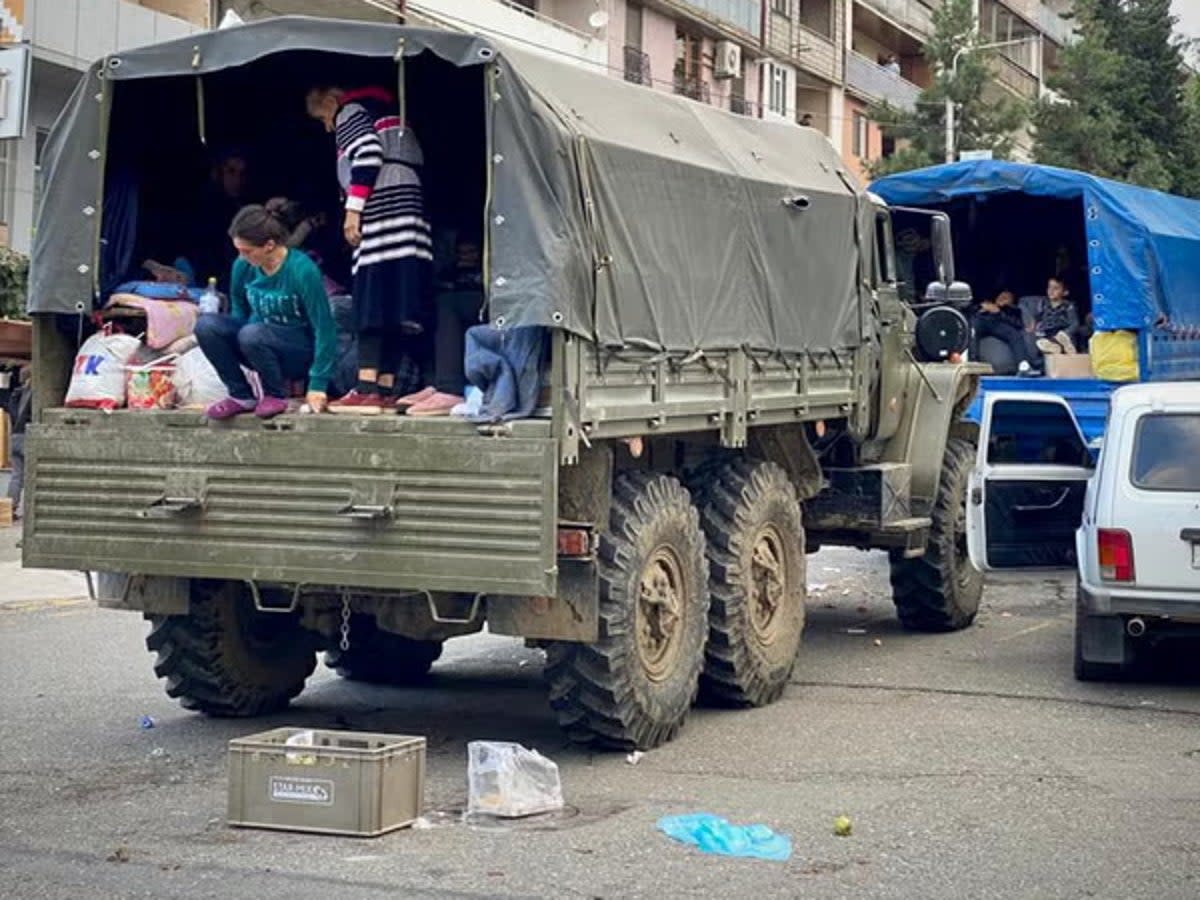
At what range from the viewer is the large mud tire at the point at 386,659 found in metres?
11.3

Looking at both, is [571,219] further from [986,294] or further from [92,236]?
[986,294]

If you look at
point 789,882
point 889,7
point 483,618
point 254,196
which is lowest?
point 789,882

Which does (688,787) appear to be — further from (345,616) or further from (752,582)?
(752,582)

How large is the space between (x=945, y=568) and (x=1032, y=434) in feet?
3.75

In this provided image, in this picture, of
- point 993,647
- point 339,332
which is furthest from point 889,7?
point 339,332

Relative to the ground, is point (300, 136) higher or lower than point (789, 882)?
higher

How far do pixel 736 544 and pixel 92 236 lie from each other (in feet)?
11.2

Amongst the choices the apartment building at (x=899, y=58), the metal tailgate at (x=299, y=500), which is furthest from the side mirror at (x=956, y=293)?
the apartment building at (x=899, y=58)

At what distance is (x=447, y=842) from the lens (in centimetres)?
750

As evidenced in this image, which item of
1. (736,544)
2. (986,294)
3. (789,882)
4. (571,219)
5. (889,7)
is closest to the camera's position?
(789,882)

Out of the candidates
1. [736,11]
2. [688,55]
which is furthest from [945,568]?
[736,11]

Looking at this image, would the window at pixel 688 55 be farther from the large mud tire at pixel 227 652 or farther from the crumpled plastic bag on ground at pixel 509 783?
the crumpled plastic bag on ground at pixel 509 783

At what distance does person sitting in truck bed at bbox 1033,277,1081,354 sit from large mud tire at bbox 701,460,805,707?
268 inches

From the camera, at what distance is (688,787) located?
8.62 metres
